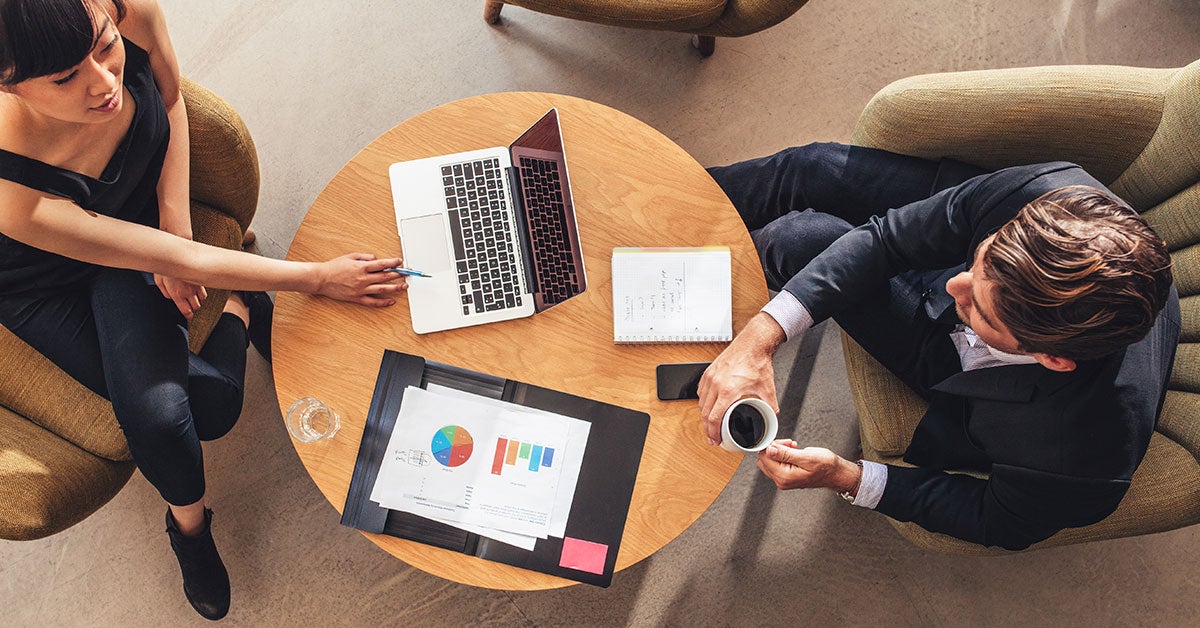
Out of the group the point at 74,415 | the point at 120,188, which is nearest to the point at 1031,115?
the point at 120,188

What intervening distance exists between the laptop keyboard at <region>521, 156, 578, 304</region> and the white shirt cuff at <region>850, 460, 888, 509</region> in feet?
2.27

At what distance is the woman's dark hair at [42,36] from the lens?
1185mm

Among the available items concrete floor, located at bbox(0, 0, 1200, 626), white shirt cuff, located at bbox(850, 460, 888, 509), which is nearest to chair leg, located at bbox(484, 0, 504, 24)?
concrete floor, located at bbox(0, 0, 1200, 626)

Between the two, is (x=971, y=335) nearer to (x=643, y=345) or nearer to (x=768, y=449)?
(x=768, y=449)

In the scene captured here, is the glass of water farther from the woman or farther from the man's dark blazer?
the man's dark blazer

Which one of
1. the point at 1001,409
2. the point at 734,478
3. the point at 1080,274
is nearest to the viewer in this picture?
the point at 1080,274

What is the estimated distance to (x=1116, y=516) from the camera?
156 cm

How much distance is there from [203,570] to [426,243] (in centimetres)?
109

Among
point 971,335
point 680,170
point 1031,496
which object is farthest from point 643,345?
point 1031,496

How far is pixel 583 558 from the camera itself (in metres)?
1.52

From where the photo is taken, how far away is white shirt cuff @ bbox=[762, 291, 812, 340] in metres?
1.55

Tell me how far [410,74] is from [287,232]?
2.01 ft

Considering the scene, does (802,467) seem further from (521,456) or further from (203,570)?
(203,570)

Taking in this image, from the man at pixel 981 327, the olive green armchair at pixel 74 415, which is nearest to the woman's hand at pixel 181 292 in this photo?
the olive green armchair at pixel 74 415
